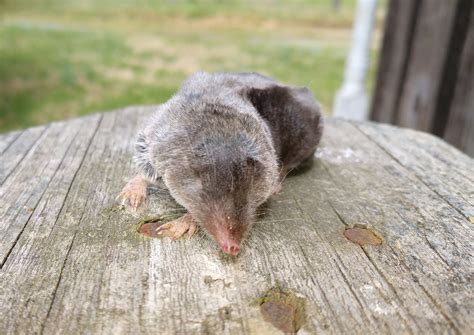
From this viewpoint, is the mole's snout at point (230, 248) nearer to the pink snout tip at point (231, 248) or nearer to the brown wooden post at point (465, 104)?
the pink snout tip at point (231, 248)

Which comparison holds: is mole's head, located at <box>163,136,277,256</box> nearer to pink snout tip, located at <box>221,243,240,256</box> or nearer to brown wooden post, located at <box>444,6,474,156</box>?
pink snout tip, located at <box>221,243,240,256</box>

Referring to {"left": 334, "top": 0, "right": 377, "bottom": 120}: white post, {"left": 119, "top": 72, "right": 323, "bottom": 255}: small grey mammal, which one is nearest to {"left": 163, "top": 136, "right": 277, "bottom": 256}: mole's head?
{"left": 119, "top": 72, "right": 323, "bottom": 255}: small grey mammal

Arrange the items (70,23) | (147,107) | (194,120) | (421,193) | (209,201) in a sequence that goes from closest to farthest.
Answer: (209,201) → (194,120) → (421,193) → (147,107) → (70,23)

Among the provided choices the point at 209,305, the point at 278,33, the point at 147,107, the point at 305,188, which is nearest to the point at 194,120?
the point at 305,188

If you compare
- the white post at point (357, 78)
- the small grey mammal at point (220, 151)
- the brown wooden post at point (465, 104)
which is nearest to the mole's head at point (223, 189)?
the small grey mammal at point (220, 151)

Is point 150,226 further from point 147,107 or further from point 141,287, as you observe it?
point 147,107

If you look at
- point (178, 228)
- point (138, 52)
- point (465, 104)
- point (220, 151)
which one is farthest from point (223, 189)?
point (138, 52)

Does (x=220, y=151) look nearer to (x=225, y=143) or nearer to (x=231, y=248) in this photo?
(x=225, y=143)
